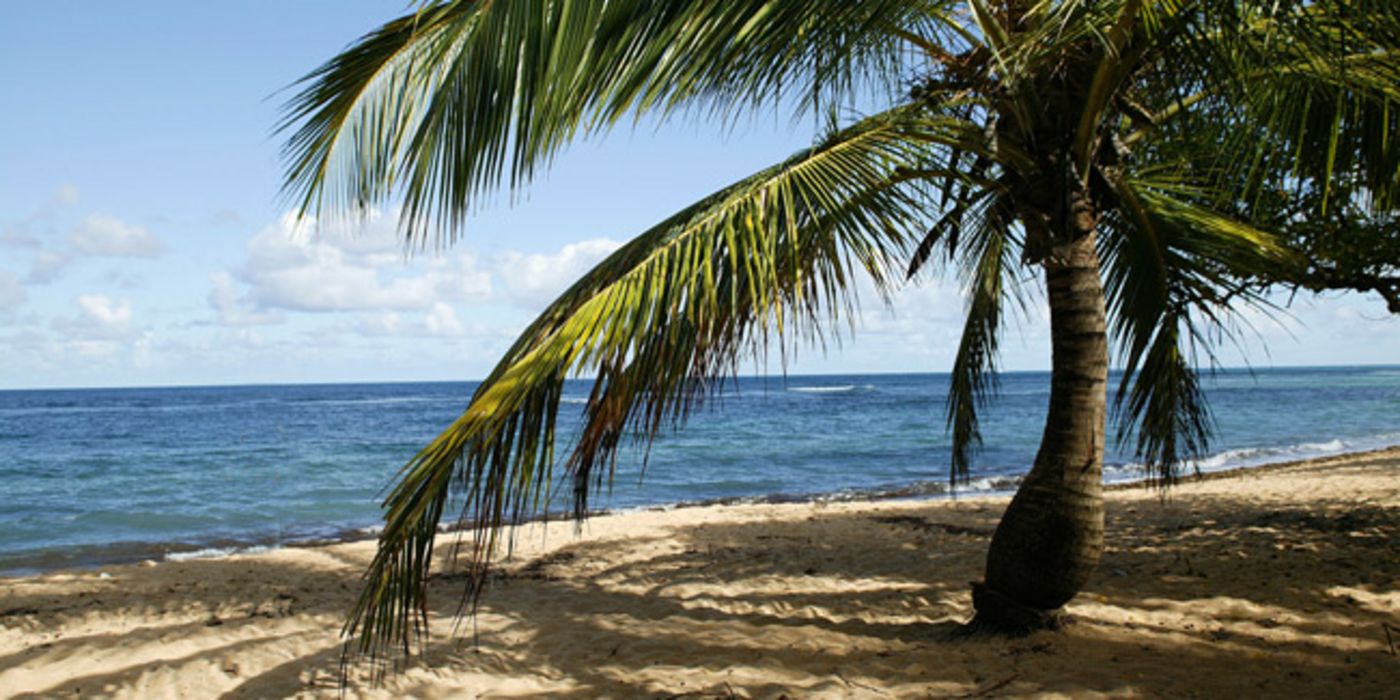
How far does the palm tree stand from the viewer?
2.67m

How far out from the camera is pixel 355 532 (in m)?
12.9

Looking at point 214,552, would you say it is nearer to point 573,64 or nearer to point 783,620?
point 783,620

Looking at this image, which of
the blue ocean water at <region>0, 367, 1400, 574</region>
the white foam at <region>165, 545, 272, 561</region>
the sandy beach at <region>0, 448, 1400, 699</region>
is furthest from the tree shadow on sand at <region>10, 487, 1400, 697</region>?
the white foam at <region>165, 545, 272, 561</region>

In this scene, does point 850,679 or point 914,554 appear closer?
point 850,679

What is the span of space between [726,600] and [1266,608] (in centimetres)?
320

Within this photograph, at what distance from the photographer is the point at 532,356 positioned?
2660 millimetres

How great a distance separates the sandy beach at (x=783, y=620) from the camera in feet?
14.0

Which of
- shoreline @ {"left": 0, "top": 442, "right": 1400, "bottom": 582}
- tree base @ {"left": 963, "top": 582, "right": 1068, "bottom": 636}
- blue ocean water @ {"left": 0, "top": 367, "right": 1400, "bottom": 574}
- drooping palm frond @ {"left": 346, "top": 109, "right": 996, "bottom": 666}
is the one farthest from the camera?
blue ocean water @ {"left": 0, "top": 367, "right": 1400, "bottom": 574}

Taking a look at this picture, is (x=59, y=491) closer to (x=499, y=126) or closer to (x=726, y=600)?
(x=726, y=600)

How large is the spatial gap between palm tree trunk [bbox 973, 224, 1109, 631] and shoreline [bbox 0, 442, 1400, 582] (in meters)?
3.86

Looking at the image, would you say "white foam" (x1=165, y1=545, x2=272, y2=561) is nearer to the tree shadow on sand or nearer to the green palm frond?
the tree shadow on sand

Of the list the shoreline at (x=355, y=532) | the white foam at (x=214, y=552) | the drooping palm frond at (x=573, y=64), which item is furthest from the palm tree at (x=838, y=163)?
the white foam at (x=214, y=552)

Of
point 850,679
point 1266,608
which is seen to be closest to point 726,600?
point 850,679

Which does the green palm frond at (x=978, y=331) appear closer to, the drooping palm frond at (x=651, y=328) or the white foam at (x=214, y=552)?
the drooping palm frond at (x=651, y=328)
